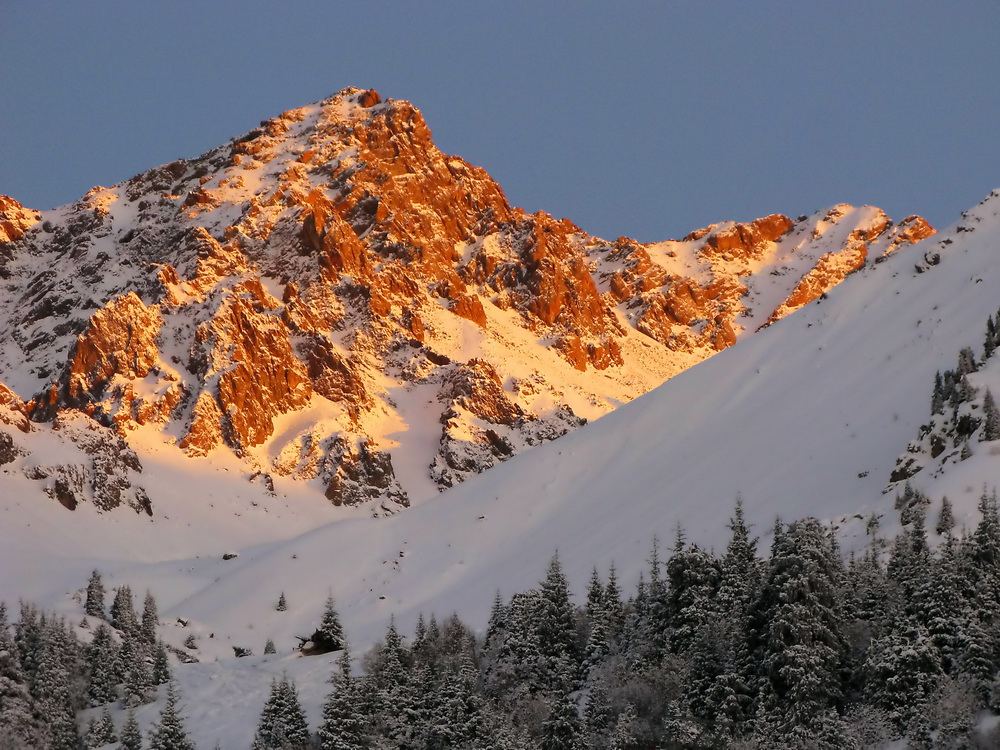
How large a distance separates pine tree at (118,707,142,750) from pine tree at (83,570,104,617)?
1500 inches

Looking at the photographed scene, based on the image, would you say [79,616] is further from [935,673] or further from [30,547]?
[935,673]

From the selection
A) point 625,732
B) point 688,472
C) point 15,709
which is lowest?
point 625,732

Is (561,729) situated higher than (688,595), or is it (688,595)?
(688,595)

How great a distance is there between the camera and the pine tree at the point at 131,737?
243ft

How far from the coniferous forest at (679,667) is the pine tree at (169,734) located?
0.19 meters

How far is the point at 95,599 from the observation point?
119 m

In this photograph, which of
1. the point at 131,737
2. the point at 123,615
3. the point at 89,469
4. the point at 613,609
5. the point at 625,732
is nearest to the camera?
the point at 625,732

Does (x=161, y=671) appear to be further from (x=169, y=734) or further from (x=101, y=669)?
(x=169, y=734)

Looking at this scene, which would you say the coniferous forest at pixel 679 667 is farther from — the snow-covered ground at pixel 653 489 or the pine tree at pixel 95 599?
the pine tree at pixel 95 599

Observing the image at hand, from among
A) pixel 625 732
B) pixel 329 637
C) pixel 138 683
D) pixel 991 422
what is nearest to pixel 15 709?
pixel 138 683

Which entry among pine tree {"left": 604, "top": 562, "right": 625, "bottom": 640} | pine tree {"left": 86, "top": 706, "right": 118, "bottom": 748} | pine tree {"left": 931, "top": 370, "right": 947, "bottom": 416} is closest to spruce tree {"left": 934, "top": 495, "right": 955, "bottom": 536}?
pine tree {"left": 931, "top": 370, "right": 947, "bottom": 416}

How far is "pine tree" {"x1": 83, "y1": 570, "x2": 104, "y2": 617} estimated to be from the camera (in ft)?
381

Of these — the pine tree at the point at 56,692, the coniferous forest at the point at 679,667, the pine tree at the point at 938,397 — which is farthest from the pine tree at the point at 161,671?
the pine tree at the point at 938,397

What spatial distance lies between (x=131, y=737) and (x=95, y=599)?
156 ft
